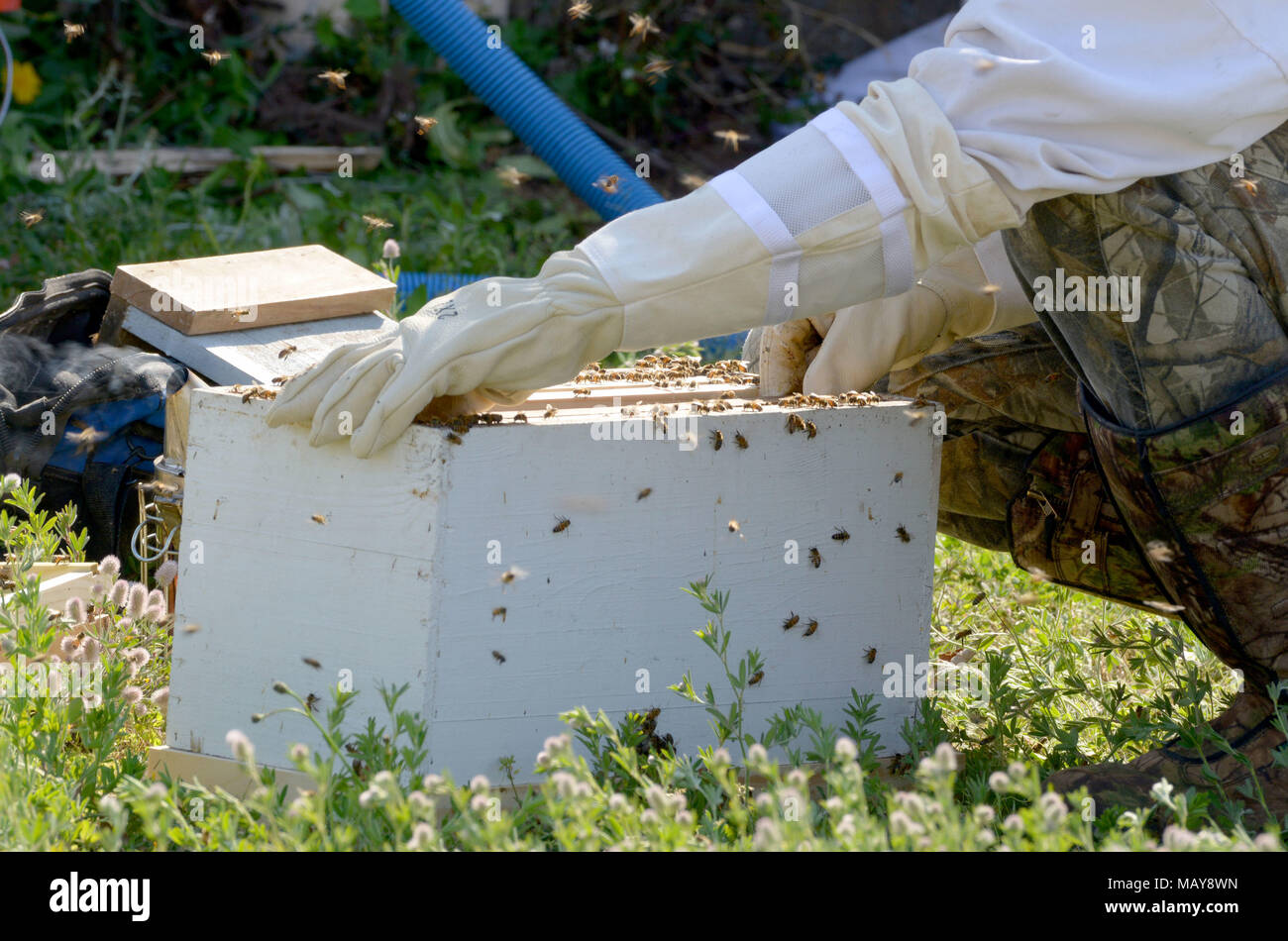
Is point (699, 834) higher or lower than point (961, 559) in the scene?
lower

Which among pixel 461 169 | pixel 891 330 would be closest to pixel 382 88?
pixel 461 169

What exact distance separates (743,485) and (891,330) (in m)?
0.47

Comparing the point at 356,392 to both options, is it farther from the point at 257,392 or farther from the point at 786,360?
the point at 786,360

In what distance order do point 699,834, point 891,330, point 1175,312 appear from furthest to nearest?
point 891,330
point 1175,312
point 699,834

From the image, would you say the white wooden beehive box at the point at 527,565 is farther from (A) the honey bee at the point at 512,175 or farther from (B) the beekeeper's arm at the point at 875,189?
(A) the honey bee at the point at 512,175

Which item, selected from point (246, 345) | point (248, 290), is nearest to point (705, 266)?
point (246, 345)

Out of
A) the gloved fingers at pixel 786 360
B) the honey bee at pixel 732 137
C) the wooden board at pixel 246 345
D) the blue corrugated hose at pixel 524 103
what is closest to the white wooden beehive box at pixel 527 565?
the gloved fingers at pixel 786 360

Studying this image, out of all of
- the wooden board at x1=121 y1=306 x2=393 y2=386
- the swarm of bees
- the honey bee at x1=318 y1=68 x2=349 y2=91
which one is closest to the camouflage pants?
the swarm of bees

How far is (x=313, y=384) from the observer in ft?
6.50

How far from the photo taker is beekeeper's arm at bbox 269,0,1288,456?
1.92 metres

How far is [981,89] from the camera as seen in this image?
1951mm

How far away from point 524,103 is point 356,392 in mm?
3426

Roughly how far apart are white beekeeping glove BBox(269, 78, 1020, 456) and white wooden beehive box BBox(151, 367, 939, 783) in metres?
0.09

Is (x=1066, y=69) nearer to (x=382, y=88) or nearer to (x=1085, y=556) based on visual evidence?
(x=1085, y=556)
